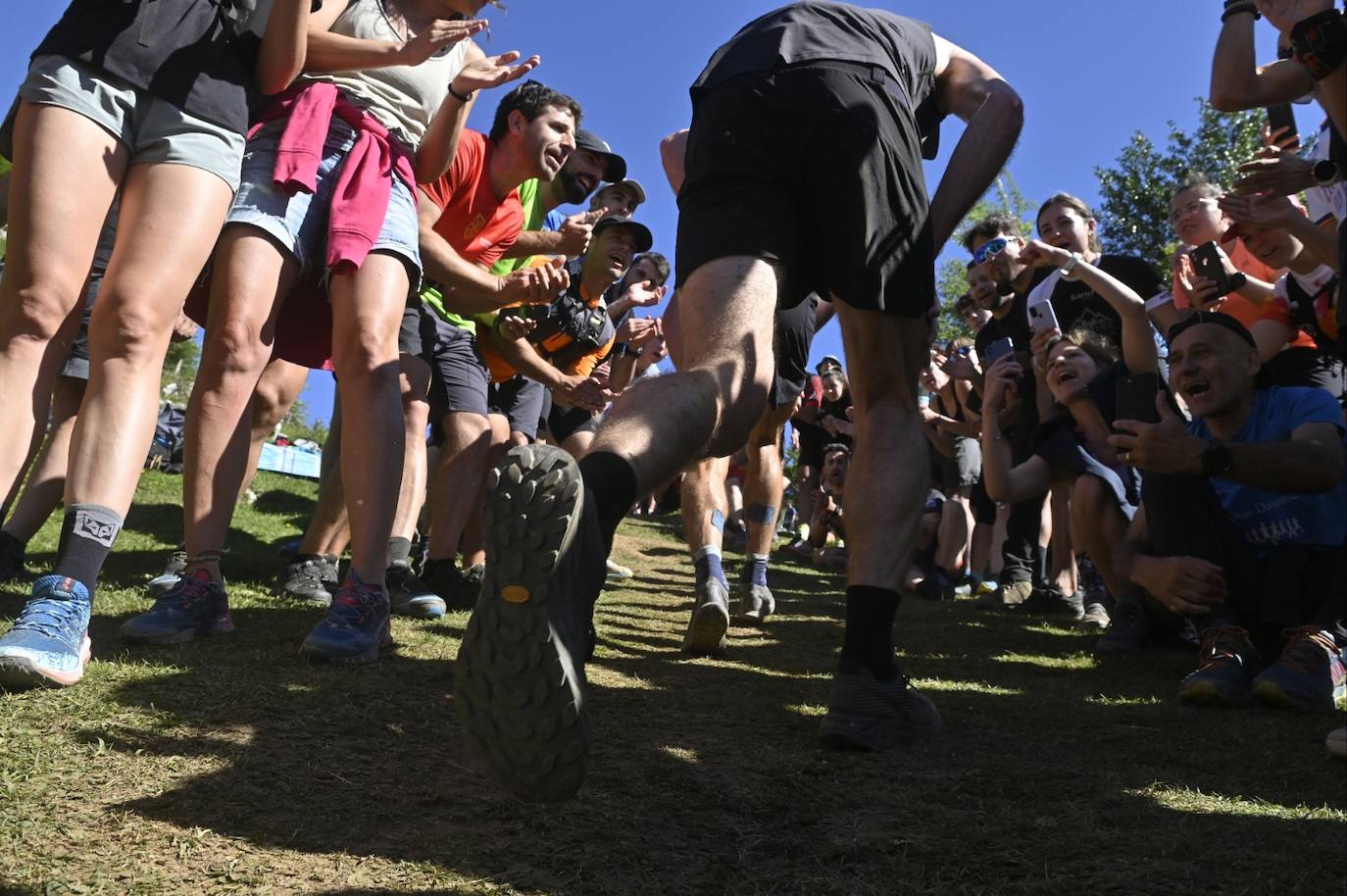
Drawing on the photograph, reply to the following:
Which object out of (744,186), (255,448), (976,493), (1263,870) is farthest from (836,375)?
(1263,870)

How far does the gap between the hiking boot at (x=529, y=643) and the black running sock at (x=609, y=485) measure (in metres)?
0.12

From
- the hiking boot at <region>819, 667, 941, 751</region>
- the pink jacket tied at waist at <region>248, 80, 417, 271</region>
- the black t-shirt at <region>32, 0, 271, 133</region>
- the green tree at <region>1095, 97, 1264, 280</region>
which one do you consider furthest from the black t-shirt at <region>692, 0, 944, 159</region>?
the green tree at <region>1095, 97, 1264, 280</region>

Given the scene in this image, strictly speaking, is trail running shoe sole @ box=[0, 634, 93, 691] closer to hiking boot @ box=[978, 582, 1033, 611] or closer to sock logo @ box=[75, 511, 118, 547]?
sock logo @ box=[75, 511, 118, 547]

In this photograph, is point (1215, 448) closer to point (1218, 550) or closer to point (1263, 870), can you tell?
point (1218, 550)

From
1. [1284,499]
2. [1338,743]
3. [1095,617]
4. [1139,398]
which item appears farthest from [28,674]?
[1095,617]

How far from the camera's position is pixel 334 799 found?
161cm

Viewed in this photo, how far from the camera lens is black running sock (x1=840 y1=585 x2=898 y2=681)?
2.25 metres

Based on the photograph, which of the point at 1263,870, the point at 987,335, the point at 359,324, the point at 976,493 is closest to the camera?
the point at 1263,870

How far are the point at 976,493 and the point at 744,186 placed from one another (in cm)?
563

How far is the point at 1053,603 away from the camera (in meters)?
5.39

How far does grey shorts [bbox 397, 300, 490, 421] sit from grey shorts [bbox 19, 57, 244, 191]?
1.85 metres

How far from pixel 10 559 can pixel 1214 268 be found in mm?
4454

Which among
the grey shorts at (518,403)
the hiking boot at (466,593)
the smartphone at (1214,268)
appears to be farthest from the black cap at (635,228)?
the smartphone at (1214,268)

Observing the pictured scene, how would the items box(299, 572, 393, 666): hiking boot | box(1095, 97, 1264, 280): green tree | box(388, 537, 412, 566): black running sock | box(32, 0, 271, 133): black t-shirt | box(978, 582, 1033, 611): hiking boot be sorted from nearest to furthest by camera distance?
box(32, 0, 271, 133): black t-shirt
box(299, 572, 393, 666): hiking boot
box(388, 537, 412, 566): black running sock
box(978, 582, 1033, 611): hiking boot
box(1095, 97, 1264, 280): green tree
